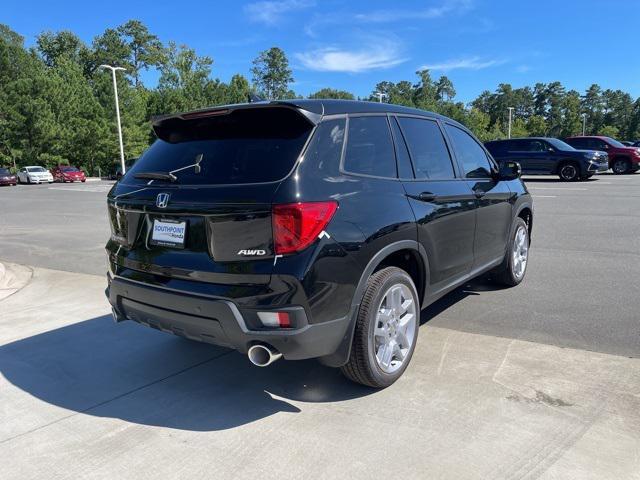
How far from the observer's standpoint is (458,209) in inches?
158

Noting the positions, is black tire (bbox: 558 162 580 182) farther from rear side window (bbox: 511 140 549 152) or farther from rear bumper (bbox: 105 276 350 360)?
rear bumper (bbox: 105 276 350 360)

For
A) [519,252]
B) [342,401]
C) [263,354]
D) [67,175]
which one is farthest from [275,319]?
[67,175]

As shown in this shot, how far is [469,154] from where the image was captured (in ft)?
15.3

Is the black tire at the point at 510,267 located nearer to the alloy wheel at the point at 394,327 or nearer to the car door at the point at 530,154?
the alloy wheel at the point at 394,327

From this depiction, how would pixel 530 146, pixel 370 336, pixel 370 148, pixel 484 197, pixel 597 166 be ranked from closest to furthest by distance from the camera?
1. pixel 370 336
2. pixel 370 148
3. pixel 484 197
4. pixel 597 166
5. pixel 530 146

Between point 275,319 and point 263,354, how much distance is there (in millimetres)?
229

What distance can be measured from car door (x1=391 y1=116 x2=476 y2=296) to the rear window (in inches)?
36.4

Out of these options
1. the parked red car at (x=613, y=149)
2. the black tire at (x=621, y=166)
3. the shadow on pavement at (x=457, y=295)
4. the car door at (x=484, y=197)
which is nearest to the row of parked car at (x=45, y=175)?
the parked red car at (x=613, y=149)

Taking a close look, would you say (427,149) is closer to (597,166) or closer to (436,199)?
(436,199)

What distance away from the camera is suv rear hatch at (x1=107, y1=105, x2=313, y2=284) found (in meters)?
2.74

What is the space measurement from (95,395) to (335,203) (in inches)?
83.1

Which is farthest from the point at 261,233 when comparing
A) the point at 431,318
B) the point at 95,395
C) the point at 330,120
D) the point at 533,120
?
the point at 533,120

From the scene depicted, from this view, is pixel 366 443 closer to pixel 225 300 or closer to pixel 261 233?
pixel 225 300

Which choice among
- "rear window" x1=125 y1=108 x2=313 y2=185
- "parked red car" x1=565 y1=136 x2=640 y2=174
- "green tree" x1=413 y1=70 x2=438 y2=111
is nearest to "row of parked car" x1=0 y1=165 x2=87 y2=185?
"parked red car" x1=565 y1=136 x2=640 y2=174
